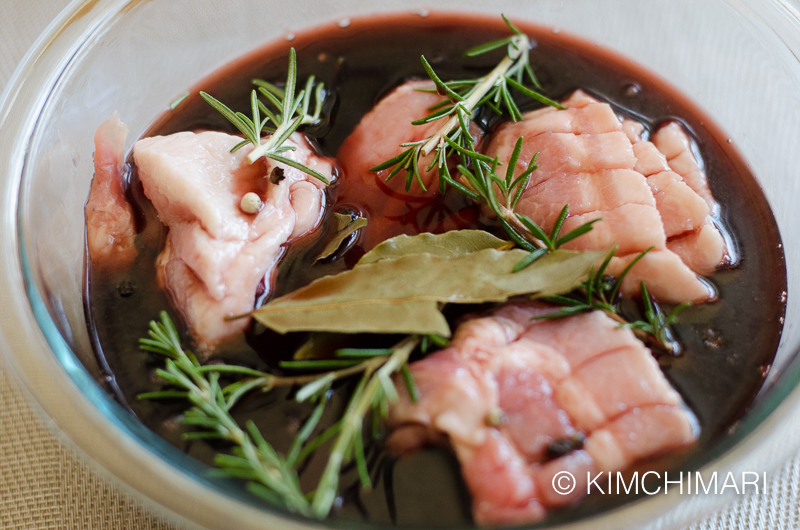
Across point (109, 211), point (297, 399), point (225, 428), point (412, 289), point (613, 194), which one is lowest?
point (109, 211)

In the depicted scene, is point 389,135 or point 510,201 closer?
point 510,201

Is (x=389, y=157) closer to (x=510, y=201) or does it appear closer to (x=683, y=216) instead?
(x=510, y=201)

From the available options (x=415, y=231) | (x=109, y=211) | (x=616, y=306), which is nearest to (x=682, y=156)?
(x=616, y=306)

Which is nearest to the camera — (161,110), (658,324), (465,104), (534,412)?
(534,412)

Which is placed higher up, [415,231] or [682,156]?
[682,156]

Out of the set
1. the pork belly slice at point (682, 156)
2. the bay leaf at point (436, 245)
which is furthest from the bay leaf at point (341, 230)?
the pork belly slice at point (682, 156)

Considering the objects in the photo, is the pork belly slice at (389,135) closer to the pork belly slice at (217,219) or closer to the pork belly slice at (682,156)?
the pork belly slice at (217,219)

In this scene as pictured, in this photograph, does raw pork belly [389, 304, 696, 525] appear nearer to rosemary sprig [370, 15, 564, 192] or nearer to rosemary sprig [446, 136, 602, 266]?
rosemary sprig [446, 136, 602, 266]
